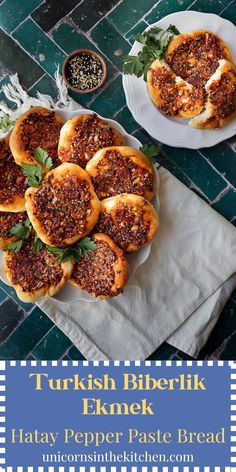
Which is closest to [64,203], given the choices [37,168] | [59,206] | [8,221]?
[59,206]

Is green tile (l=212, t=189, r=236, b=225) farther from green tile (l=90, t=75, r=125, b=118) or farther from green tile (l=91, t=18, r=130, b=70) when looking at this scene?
green tile (l=91, t=18, r=130, b=70)

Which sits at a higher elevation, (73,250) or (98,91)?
(98,91)

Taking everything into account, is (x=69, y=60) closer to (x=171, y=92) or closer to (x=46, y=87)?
(x=46, y=87)

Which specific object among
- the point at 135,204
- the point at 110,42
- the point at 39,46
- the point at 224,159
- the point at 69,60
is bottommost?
the point at 224,159

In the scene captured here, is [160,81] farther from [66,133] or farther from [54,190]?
[54,190]

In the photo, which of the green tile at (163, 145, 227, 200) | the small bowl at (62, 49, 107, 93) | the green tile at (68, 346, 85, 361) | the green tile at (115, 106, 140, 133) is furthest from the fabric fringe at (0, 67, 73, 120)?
the green tile at (68, 346, 85, 361)

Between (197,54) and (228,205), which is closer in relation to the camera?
(197,54)
